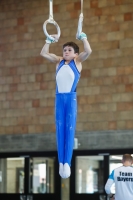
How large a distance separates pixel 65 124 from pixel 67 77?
611 mm

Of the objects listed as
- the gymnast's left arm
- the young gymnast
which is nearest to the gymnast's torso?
the young gymnast

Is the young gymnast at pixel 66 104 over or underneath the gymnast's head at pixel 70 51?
underneath

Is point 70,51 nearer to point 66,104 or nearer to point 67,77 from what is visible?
point 67,77

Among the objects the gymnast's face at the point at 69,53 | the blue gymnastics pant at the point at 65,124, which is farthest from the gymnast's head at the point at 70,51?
the blue gymnastics pant at the point at 65,124

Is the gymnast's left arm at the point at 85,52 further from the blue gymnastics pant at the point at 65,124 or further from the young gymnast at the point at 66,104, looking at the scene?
the blue gymnastics pant at the point at 65,124

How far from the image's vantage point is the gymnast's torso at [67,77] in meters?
5.89

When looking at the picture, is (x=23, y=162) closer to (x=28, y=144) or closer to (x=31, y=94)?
(x=28, y=144)

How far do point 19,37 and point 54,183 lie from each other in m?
4.84

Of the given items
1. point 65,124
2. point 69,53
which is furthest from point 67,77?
point 65,124

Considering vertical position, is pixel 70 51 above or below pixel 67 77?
above

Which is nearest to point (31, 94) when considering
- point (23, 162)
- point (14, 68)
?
point (14, 68)

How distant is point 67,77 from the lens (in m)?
5.91

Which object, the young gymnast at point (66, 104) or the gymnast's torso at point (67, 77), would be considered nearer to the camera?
the young gymnast at point (66, 104)

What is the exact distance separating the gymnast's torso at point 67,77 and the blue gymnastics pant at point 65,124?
80 millimetres
